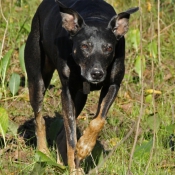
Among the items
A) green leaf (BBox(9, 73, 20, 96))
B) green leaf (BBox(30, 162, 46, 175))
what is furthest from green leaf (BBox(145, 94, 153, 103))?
green leaf (BBox(30, 162, 46, 175))

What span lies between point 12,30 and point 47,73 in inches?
122

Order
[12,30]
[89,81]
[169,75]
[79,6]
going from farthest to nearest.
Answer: [12,30], [169,75], [79,6], [89,81]

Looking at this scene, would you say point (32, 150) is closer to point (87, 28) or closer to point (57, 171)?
point (57, 171)

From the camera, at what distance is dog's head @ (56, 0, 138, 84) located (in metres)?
5.90

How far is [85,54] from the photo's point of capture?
5969mm

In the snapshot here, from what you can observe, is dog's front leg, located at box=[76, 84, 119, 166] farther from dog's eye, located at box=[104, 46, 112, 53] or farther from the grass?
dog's eye, located at box=[104, 46, 112, 53]

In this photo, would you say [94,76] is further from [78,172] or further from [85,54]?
[78,172]

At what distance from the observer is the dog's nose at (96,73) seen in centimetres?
583

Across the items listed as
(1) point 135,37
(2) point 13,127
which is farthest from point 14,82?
(1) point 135,37

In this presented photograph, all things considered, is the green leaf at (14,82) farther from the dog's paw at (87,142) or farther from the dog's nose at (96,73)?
the dog's nose at (96,73)

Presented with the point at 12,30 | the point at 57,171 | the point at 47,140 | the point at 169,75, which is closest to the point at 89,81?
the point at 57,171

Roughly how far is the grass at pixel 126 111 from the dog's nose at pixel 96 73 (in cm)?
44

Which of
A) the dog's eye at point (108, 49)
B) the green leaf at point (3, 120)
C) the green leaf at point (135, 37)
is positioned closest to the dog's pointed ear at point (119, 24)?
the dog's eye at point (108, 49)

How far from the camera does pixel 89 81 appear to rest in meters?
5.93
